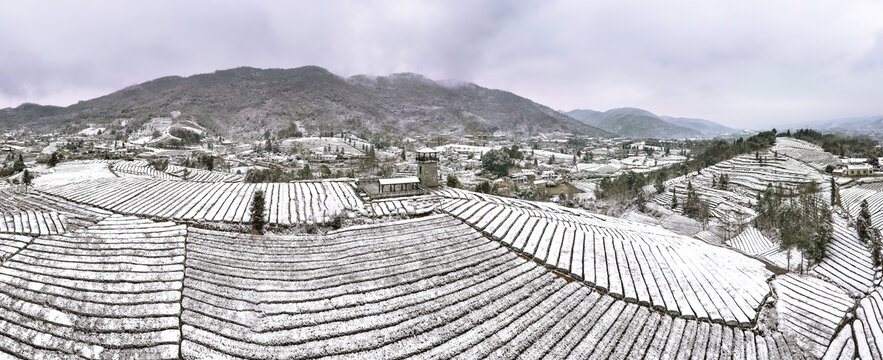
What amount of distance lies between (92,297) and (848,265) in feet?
142

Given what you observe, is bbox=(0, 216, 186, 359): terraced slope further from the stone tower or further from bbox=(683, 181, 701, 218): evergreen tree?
bbox=(683, 181, 701, 218): evergreen tree

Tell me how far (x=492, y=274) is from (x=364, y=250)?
6.75 m

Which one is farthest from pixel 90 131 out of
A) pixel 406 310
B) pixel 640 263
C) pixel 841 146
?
pixel 841 146

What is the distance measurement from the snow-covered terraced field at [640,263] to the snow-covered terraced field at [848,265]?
16.2 ft

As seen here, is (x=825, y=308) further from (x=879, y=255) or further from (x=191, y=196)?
(x=191, y=196)

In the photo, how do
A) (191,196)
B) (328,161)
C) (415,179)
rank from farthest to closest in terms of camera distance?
(328,161)
(415,179)
(191,196)

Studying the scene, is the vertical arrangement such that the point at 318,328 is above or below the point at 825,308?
above

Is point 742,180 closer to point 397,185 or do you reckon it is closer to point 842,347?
point 842,347

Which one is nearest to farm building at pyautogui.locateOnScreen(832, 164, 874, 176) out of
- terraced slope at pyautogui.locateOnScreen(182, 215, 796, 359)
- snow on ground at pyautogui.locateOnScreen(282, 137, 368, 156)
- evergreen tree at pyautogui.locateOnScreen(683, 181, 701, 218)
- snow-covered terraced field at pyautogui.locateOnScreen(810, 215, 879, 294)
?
evergreen tree at pyautogui.locateOnScreen(683, 181, 701, 218)

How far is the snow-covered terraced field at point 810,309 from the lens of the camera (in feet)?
51.3

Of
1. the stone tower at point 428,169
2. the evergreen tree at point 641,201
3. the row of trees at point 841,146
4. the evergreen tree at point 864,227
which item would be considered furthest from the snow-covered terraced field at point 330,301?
the row of trees at point 841,146

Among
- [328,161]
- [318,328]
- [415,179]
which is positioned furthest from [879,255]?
[328,161]

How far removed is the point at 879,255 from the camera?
956 inches

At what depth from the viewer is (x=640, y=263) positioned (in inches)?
752
